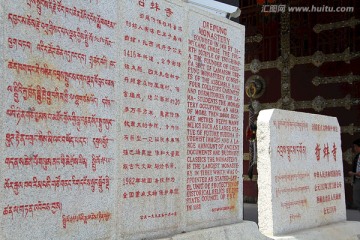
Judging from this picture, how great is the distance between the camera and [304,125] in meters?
5.81

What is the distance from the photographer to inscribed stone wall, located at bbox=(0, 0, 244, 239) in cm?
312

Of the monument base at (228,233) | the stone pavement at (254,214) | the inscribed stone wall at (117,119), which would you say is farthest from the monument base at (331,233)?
the stone pavement at (254,214)

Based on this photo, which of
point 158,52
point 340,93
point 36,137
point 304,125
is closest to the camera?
point 36,137

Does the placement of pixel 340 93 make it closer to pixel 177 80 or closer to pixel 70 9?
pixel 177 80

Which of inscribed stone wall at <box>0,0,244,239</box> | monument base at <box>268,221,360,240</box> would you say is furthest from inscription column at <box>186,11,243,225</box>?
monument base at <box>268,221,360,240</box>

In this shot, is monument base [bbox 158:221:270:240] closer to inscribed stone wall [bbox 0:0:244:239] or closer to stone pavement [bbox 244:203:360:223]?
inscribed stone wall [bbox 0:0:244:239]

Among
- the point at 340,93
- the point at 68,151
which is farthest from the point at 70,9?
the point at 340,93

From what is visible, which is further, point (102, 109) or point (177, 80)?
point (177, 80)

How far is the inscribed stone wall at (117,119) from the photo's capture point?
3121 mm

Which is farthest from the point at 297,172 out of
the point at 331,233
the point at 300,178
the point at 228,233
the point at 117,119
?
the point at 117,119

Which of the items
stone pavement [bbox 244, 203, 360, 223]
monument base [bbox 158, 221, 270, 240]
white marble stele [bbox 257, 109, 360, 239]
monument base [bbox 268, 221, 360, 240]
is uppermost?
white marble stele [bbox 257, 109, 360, 239]

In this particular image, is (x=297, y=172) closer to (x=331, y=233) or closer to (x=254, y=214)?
(x=331, y=233)

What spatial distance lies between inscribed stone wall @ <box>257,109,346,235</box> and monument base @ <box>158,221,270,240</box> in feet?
0.57

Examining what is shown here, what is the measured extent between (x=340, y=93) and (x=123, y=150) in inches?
297
